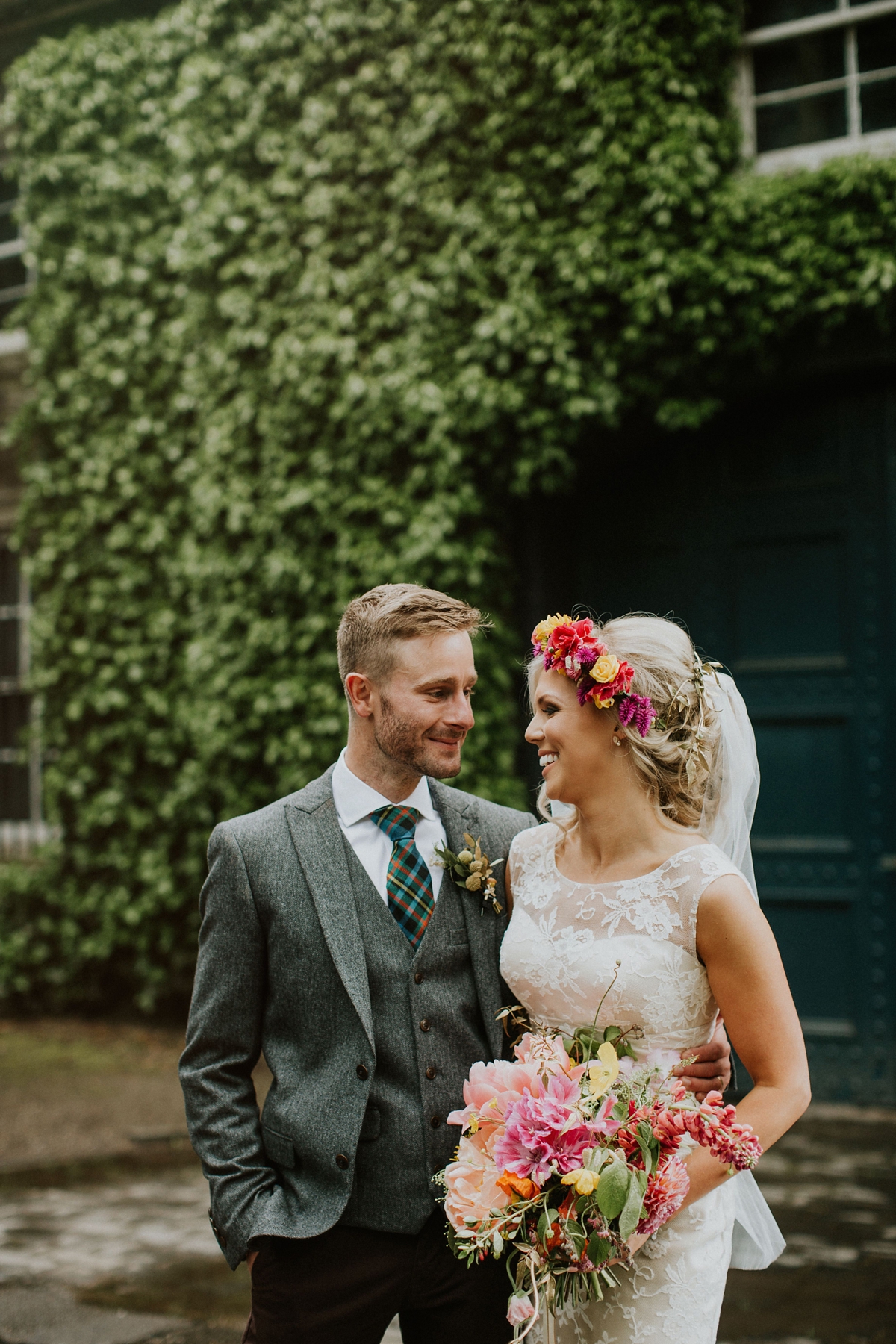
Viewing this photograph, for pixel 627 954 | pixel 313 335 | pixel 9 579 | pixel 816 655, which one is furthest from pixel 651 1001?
pixel 9 579

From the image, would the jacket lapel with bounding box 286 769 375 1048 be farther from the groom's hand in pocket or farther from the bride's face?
the groom's hand in pocket

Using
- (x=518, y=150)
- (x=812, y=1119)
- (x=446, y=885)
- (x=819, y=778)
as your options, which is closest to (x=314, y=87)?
(x=518, y=150)

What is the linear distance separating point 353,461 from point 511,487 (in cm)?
87

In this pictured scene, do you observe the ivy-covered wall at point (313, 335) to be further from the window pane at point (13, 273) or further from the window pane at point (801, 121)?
the window pane at point (13, 273)

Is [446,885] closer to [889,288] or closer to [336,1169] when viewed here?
[336,1169]

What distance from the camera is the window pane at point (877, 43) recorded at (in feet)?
18.8

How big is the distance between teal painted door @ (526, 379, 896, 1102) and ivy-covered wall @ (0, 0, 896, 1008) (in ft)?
1.65

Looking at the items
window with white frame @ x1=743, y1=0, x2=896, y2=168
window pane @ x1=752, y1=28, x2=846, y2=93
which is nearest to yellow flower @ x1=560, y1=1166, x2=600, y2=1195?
window with white frame @ x1=743, y1=0, x2=896, y2=168

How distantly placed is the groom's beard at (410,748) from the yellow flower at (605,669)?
316 millimetres

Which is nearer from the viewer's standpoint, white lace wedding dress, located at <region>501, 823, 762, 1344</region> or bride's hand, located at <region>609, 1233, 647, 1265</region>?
bride's hand, located at <region>609, 1233, 647, 1265</region>

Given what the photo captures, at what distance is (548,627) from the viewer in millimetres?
2359

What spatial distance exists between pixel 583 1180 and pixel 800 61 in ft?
19.1

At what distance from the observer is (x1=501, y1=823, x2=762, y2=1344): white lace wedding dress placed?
2184mm

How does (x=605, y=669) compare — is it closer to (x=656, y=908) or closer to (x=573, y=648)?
A: (x=573, y=648)
